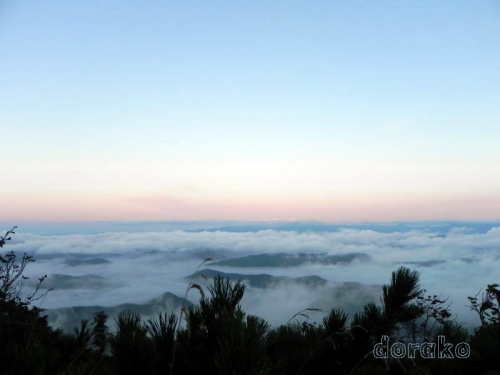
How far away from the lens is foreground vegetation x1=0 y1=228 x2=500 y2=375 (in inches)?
61.4

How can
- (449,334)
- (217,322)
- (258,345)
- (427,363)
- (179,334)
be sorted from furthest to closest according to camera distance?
1. (449,334)
2. (427,363)
3. (179,334)
4. (217,322)
5. (258,345)

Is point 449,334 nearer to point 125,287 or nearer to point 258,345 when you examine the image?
point 258,345

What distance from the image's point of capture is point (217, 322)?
177 centimetres

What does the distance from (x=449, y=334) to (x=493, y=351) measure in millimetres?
382

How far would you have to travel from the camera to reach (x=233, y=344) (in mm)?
1425

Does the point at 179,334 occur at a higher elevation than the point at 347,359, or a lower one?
higher

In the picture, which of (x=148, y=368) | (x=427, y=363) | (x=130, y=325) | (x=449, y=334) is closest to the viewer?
(x=148, y=368)

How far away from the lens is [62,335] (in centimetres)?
347

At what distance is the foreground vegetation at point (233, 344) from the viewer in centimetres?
156

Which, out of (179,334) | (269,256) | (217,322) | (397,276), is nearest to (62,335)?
(179,334)

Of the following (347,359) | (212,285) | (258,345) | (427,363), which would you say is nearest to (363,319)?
(347,359)

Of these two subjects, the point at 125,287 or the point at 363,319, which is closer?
the point at 363,319

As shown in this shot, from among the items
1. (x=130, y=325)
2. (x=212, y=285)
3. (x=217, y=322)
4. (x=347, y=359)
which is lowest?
(x=347, y=359)

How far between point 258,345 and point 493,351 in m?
2.53
